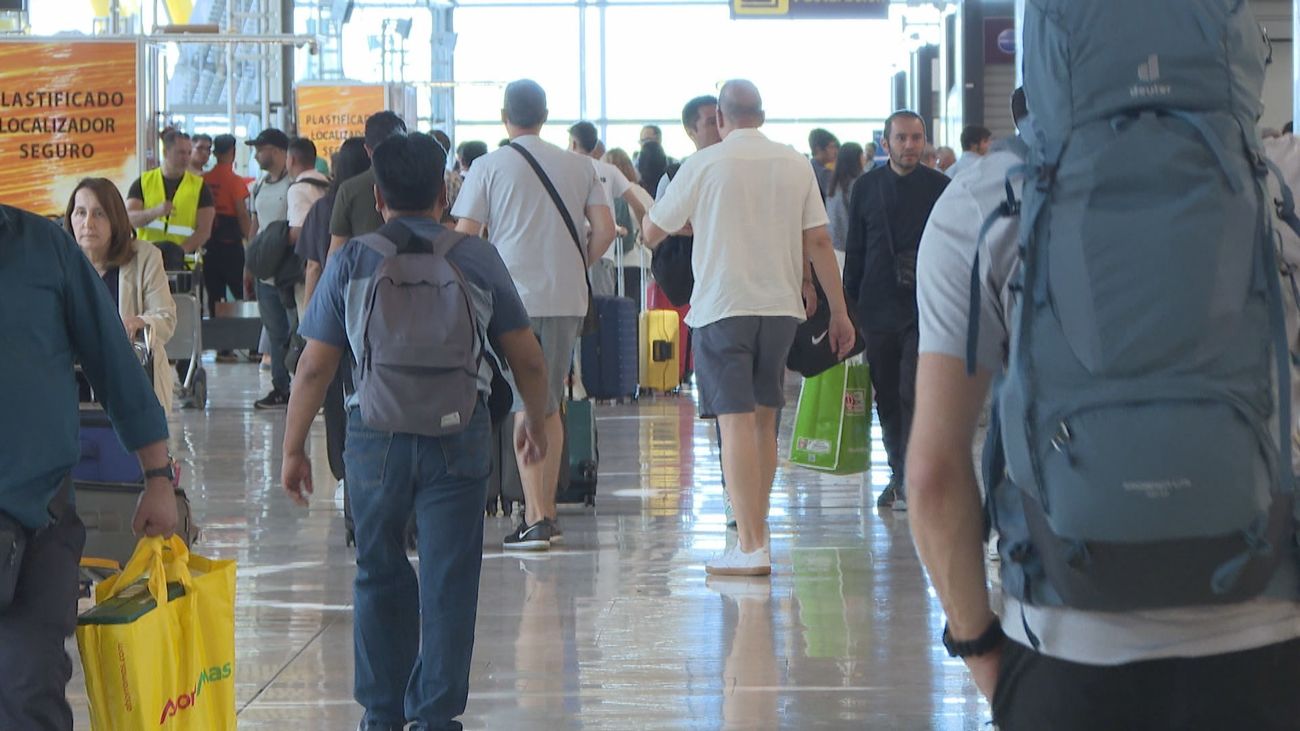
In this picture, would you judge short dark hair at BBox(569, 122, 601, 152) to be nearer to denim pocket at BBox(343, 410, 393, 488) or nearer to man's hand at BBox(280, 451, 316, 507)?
man's hand at BBox(280, 451, 316, 507)

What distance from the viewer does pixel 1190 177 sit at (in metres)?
1.85

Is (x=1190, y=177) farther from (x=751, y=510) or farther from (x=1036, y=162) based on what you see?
(x=751, y=510)

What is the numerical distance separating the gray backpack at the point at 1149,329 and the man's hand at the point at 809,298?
5.55 m

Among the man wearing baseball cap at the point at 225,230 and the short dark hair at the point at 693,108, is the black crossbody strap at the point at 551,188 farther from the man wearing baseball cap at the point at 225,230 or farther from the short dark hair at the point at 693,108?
the man wearing baseball cap at the point at 225,230

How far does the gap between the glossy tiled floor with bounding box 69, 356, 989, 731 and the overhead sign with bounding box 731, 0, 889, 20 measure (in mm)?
18512

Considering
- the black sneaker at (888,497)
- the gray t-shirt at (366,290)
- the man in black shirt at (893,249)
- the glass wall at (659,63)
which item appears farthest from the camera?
the glass wall at (659,63)

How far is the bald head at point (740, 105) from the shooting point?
272 inches

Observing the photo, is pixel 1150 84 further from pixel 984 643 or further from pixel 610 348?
pixel 610 348

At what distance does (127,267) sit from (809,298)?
8.86ft

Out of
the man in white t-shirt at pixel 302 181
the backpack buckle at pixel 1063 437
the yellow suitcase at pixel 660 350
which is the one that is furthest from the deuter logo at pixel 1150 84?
the yellow suitcase at pixel 660 350

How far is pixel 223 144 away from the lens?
1675cm

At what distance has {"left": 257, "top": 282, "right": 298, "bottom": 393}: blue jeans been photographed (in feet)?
46.3

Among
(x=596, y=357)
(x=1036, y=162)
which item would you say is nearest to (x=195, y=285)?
(x=596, y=357)

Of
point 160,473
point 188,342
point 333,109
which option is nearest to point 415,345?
point 160,473
